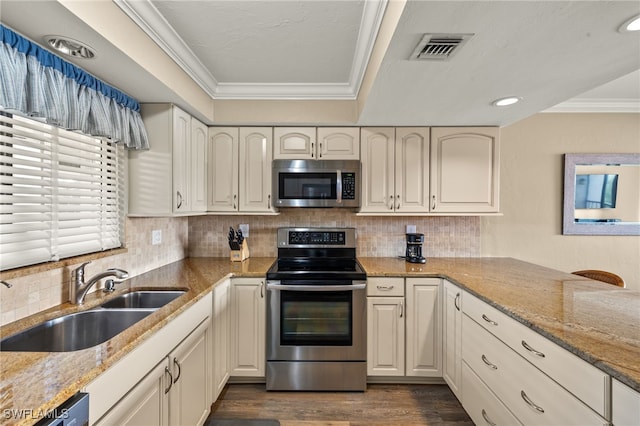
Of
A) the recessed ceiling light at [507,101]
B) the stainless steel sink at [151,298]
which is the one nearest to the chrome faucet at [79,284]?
the stainless steel sink at [151,298]

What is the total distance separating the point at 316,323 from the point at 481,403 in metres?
1.14

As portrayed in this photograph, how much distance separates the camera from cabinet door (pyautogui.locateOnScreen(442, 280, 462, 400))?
2059 mm

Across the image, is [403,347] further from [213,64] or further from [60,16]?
[60,16]

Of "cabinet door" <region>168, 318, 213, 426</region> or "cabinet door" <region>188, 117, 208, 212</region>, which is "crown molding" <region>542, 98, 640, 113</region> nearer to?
"cabinet door" <region>188, 117, 208, 212</region>

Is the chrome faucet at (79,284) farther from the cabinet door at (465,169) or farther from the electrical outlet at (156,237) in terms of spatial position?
the cabinet door at (465,169)

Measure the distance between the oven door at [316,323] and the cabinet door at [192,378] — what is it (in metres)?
0.52

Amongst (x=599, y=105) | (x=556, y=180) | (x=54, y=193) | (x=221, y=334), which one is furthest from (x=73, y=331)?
(x=599, y=105)

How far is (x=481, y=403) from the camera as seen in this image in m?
1.74

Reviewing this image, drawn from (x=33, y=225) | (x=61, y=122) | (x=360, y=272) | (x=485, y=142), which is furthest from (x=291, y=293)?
(x=485, y=142)

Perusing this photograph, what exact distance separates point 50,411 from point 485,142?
10.2ft

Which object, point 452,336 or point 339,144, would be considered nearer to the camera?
point 452,336

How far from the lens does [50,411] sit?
77cm

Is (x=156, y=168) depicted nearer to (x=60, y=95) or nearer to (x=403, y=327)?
(x=60, y=95)

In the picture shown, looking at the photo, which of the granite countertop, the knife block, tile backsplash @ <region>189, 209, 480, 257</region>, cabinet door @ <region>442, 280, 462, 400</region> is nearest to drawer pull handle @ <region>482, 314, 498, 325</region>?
the granite countertop
